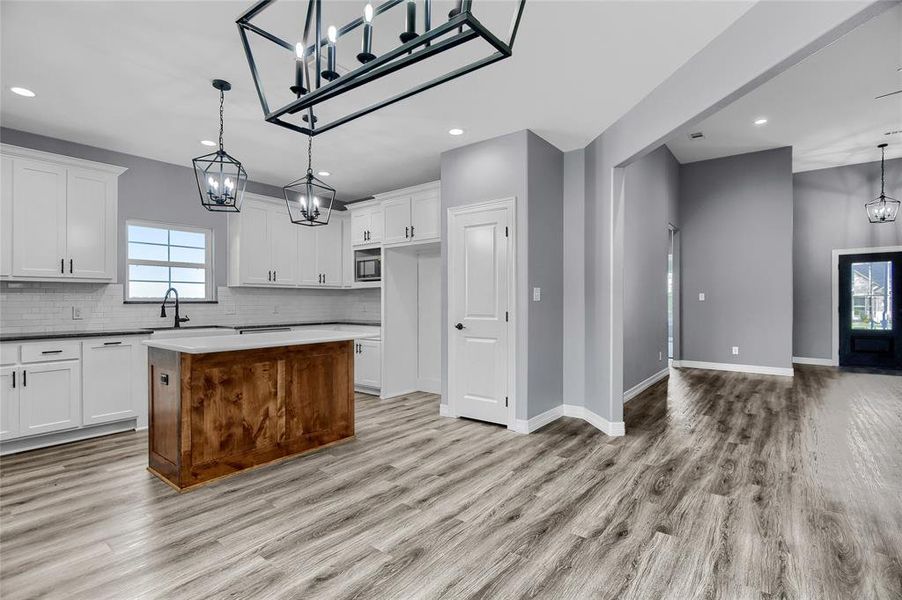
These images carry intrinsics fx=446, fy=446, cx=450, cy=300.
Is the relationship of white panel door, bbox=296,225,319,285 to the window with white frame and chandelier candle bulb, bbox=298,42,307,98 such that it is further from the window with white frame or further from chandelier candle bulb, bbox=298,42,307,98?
chandelier candle bulb, bbox=298,42,307,98

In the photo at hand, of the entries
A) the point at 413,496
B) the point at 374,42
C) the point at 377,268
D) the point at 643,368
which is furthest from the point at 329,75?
the point at 643,368

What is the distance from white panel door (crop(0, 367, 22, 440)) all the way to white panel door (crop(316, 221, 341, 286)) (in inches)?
132

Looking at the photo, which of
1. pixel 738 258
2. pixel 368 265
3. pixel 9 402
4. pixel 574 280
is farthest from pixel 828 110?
pixel 9 402

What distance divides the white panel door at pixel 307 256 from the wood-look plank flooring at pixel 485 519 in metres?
2.76

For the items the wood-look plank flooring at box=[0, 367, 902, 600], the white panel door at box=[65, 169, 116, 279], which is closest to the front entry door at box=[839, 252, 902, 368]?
the wood-look plank flooring at box=[0, 367, 902, 600]

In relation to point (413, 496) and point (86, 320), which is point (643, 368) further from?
point (86, 320)

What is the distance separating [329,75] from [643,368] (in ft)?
17.7

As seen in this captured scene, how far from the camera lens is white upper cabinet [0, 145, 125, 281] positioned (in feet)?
12.6

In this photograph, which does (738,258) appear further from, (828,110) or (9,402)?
(9,402)

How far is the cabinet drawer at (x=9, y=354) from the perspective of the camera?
3600 mm

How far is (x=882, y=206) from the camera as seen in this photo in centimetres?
674

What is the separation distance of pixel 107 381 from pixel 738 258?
8.23 m

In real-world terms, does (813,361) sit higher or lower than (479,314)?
lower

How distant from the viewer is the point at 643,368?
582 centimetres
